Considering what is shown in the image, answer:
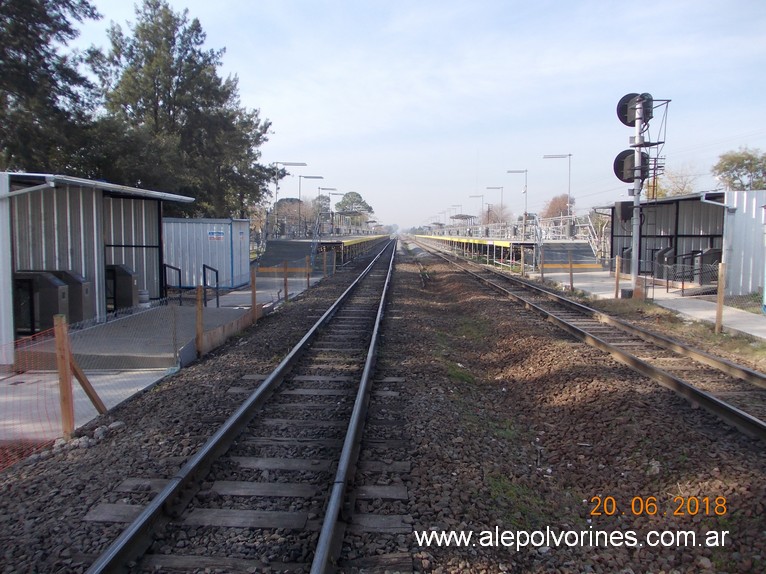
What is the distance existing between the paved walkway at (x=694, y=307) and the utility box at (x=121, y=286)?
14281mm

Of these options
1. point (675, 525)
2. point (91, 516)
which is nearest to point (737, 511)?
point (675, 525)

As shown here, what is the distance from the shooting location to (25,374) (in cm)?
901

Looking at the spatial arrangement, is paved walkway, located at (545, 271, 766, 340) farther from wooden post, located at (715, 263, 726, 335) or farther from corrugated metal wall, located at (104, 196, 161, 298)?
corrugated metal wall, located at (104, 196, 161, 298)

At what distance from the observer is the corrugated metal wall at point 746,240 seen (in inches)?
709

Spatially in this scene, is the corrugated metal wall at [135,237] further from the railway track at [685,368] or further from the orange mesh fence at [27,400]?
the railway track at [685,368]

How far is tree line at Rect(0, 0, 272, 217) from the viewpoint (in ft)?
70.2

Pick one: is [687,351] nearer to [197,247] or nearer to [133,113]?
[197,247]

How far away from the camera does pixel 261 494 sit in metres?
4.79

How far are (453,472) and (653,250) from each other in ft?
80.9

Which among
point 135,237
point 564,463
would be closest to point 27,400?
point 564,463

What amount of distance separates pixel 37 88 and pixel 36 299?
1435cm

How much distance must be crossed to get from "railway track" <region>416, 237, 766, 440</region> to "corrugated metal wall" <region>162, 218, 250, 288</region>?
12094mm

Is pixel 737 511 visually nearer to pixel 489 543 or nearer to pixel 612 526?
pixel 612 526
